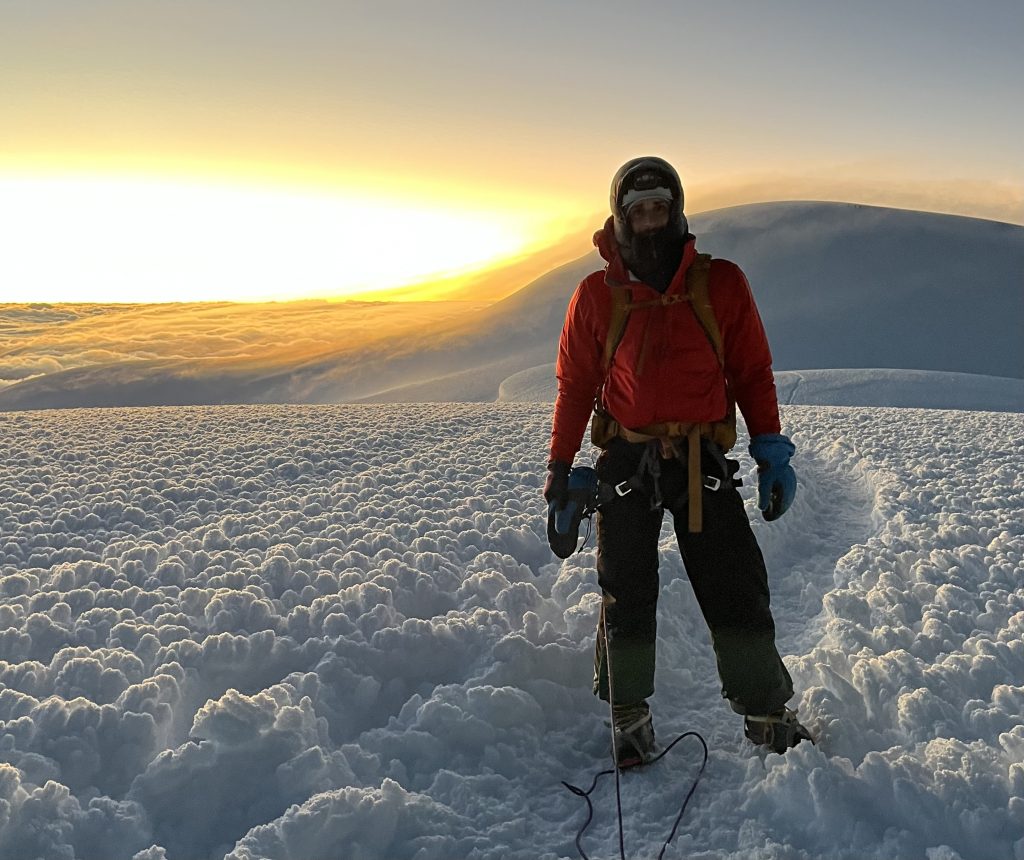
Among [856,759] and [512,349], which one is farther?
[512,349]

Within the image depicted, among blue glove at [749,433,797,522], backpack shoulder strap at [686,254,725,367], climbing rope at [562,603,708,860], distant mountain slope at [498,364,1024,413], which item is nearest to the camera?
climbing rope at [562,603,708,860]

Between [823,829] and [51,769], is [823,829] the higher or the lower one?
the lower one

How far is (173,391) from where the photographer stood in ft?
116

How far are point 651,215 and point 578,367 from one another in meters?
0.59

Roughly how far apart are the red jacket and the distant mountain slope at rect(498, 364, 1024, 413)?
1267 centimetres

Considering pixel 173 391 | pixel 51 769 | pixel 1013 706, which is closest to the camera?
pixel 51 769

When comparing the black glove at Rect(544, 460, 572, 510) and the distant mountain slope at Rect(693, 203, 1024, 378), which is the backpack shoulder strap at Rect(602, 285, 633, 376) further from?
the distant mountain slope at Rect(693, 203, 1024, 378)

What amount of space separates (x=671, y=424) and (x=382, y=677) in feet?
5.28

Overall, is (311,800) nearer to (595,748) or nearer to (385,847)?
(385,847)

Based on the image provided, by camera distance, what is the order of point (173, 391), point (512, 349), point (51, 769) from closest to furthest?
point (51, 769), point (512, 349), point (173, 391)

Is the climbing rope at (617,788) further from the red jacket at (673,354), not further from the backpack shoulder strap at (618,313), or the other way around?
the backpack shoulder strap at (618,313)

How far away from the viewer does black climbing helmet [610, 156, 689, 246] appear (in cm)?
284

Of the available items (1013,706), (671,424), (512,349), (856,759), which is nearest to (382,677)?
(671,424)

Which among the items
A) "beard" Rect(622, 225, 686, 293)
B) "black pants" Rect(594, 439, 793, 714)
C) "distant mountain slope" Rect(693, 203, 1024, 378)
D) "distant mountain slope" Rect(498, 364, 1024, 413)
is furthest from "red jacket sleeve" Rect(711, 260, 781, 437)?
"distant mountain slope" Rect(693, 203, 1024, 378)
